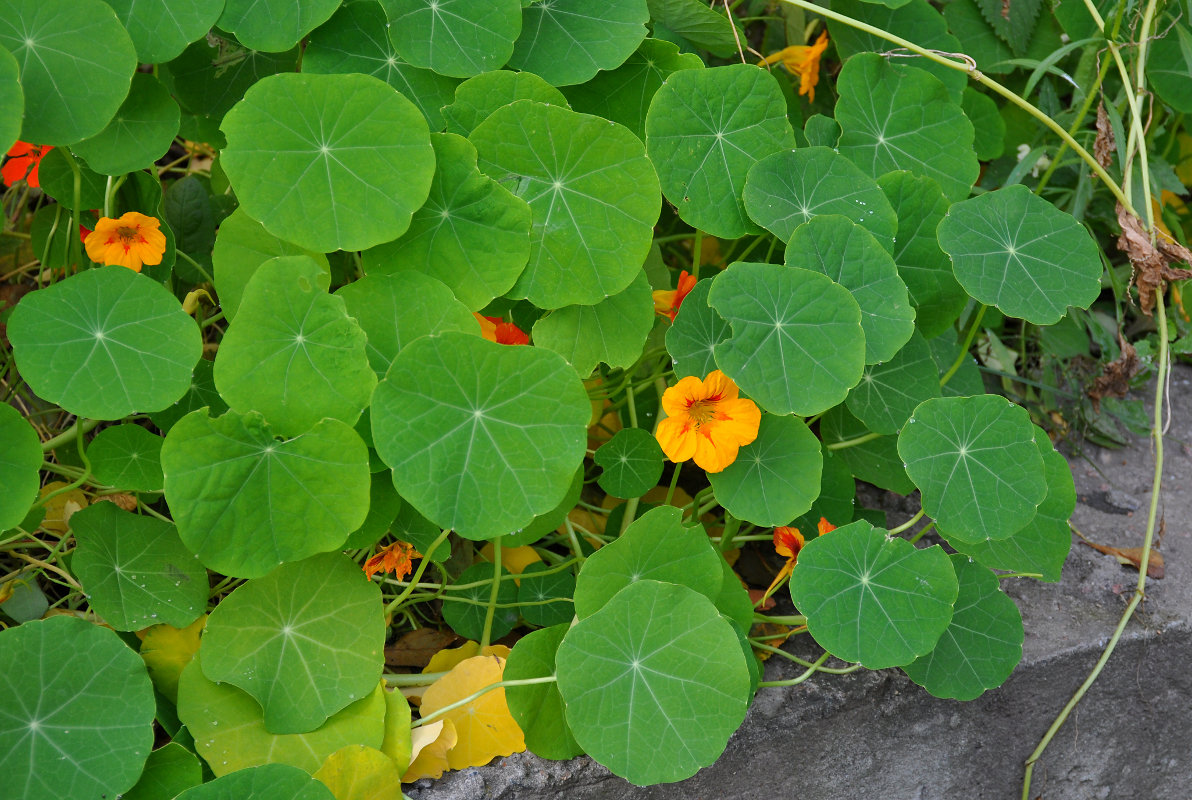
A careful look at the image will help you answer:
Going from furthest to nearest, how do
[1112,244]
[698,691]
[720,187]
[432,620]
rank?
[1112,244], [432,620], [720,187], [698,691]

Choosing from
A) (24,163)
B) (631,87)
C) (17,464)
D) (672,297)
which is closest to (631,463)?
(672,297)

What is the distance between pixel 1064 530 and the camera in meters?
1.48

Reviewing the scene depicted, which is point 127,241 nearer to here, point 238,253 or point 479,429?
point 238,253

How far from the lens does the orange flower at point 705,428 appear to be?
1.32m

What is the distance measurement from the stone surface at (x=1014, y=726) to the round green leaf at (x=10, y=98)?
1034mm

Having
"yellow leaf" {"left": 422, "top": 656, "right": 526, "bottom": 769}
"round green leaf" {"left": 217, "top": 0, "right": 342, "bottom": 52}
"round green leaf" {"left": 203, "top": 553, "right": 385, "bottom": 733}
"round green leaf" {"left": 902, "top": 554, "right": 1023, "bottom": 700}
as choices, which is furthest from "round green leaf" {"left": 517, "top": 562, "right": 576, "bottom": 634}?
"round green leaf" {"left": 217, "top": 0, "right": 342, "bottom": 52}

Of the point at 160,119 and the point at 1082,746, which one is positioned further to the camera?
the point at 1082,746

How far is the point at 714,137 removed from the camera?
4.80 ft

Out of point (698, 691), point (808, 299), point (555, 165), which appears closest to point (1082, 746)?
point (698, 691)

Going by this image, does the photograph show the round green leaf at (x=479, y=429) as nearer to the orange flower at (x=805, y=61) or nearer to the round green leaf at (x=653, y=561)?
the round green leaf at (x=653, y=561)

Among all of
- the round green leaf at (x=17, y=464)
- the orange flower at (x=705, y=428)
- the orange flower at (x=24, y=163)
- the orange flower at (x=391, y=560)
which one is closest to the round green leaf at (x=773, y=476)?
the orange flower at (x=705, y=428)

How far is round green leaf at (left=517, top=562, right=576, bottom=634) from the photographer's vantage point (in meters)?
1.50

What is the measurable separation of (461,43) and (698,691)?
3.38 ft

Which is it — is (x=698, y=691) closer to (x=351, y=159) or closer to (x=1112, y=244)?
(x=351, y=159)
